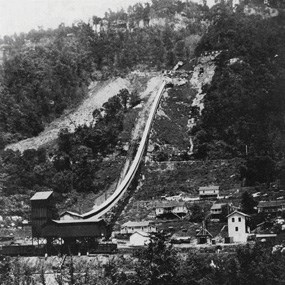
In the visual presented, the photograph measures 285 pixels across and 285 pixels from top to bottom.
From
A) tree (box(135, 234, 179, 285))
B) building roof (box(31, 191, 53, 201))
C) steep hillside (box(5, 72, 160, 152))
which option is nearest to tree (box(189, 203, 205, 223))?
building roof (box(31, 191, 53, 201))

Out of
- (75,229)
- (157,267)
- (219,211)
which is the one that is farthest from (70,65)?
(157,267)

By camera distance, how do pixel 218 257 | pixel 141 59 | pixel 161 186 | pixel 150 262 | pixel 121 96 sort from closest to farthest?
pixel 150 262
pixel 218 257
pixel 161 186
pixel 121 96
pixel 141 59

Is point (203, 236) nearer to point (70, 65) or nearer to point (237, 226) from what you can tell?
point (237, 226)

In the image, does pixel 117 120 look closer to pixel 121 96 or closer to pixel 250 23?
pixel 121 96

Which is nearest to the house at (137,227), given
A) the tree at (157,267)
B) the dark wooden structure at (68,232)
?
the dark wooden structure at (68,232)

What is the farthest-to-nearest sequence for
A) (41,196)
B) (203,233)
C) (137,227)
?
1. (137,227)
2. (41,196)
3. (203,233)

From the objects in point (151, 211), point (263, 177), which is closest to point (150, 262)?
point (151, 211)
